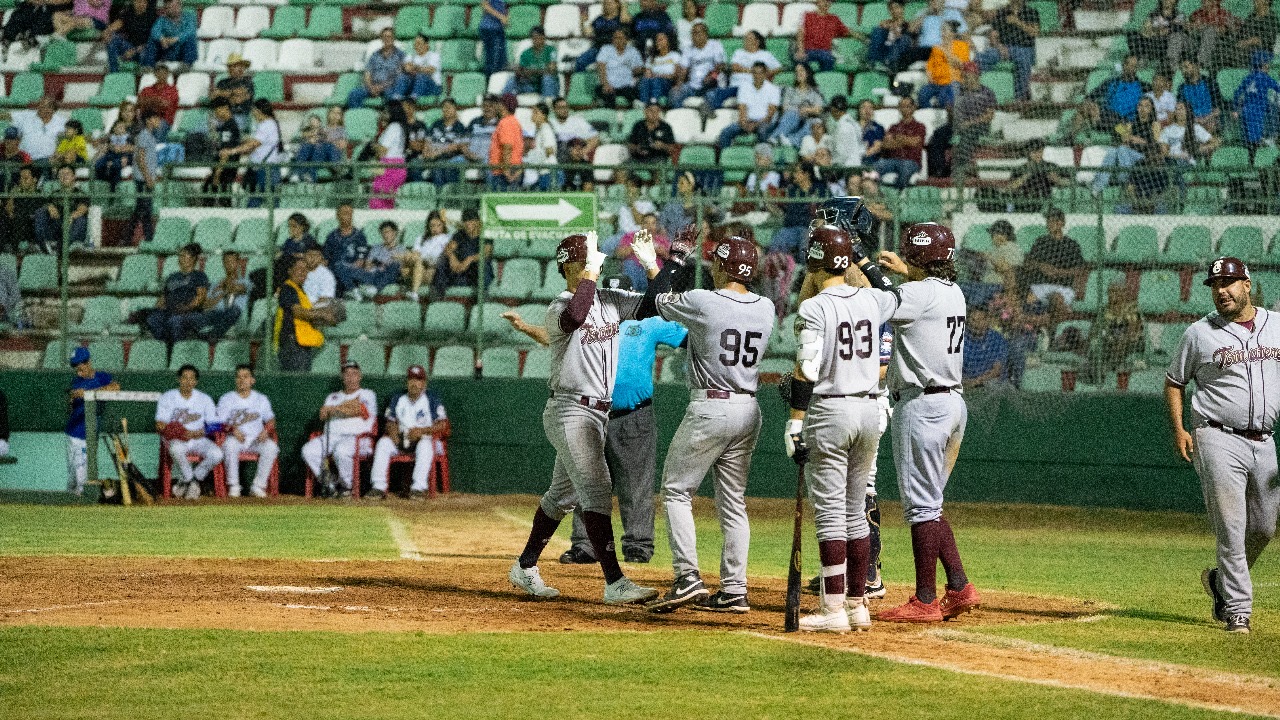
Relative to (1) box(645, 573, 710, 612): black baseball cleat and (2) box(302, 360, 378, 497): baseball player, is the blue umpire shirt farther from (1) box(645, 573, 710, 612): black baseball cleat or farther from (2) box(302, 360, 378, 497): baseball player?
(2) box(302, 360, 378, 497): baseball player

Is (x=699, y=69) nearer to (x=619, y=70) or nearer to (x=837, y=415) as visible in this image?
(x=619, y=70)

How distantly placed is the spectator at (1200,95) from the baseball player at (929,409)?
350 inches

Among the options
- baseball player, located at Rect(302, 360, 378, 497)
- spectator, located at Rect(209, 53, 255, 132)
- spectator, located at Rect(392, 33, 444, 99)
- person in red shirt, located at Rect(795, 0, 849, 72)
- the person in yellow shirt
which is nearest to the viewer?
baseball player, located at Rect(302, 360, 378, 497)

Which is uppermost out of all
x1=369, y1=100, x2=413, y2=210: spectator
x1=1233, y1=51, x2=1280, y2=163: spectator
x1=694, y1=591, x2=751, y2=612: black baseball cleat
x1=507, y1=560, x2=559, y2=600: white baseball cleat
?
x1=1233, y1=51, x2=1280, y2=163: spectator

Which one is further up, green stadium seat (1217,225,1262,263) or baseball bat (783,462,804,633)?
green stadium seat (1217,225,1262,263)

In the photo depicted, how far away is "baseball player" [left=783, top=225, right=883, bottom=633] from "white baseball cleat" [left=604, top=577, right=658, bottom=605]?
45.9 inches

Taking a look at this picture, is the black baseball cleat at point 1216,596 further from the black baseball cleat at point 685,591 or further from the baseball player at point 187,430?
the baseball player at point 187,430

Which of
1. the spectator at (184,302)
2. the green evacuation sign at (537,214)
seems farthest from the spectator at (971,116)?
the spectator at (184,302)

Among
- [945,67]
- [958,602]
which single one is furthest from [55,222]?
[958,602]

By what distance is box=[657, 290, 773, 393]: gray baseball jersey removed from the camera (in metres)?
8.11

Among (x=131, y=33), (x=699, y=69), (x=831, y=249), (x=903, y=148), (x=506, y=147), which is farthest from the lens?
(x=131, y=33)

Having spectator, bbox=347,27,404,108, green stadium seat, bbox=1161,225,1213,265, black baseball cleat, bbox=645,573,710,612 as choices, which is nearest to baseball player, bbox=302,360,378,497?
spectator, bbox=347,27,404,108

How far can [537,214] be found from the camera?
1595 cm

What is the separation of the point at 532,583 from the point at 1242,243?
917 cm
